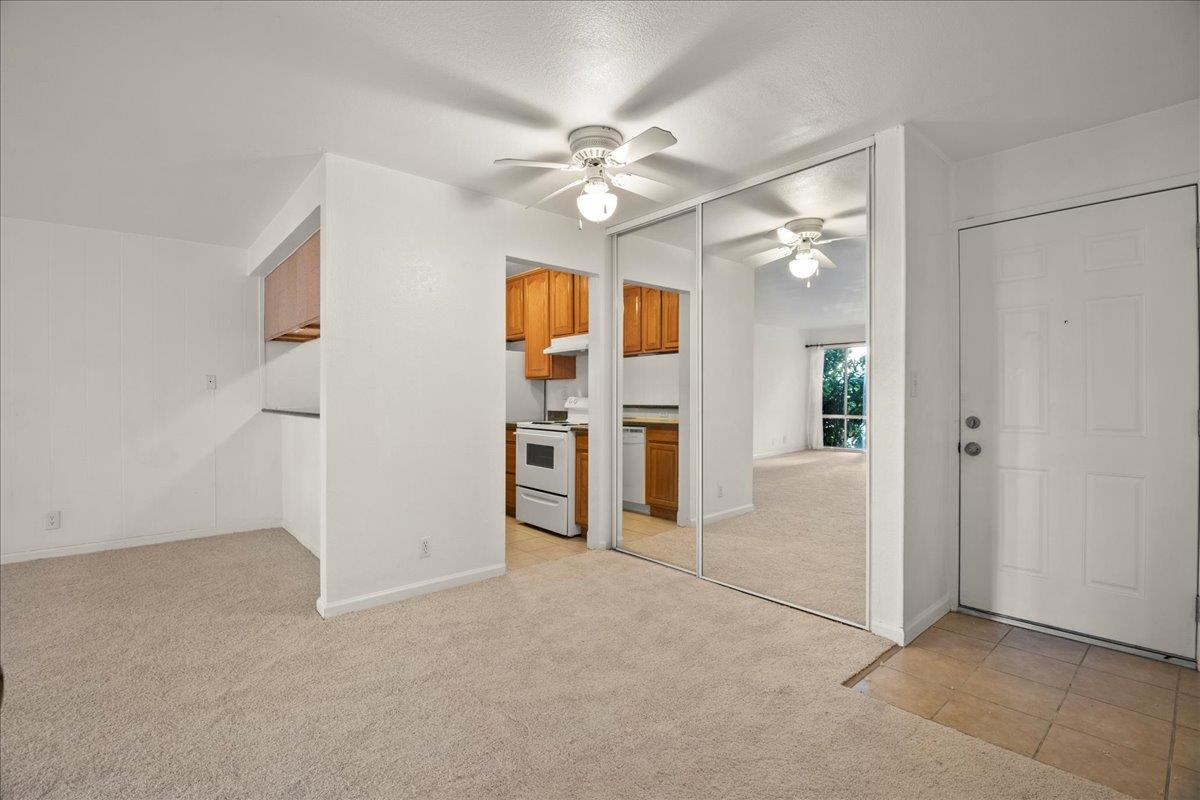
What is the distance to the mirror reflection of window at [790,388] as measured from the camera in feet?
9.90

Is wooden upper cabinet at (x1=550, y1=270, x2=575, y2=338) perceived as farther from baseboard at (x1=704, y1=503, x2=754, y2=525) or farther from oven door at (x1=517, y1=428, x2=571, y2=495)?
baseboard at (x1=704, y1=503, x2=754, y2=525)

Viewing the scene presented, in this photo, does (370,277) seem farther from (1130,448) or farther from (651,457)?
(1130,448)

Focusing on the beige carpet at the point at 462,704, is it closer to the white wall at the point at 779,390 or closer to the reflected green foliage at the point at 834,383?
the white wall at the point at 779,390

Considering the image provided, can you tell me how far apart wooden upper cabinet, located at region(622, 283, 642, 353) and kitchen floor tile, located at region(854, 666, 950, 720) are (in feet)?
9.69

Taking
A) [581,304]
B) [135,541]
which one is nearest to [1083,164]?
[581,304]

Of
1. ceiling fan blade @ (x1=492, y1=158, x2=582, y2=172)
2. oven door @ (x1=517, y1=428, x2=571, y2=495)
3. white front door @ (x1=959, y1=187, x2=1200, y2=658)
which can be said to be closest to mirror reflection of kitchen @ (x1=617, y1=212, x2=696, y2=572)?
oven door @ (x1=517, y1=428, x2=571, y2=495)

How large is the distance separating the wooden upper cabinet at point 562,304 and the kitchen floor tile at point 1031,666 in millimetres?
3852

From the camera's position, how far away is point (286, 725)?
1.98 meters

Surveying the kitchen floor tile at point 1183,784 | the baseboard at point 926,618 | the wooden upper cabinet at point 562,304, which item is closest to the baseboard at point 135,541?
the wooden upper cabinet at point 562,304

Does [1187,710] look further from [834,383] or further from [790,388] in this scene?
[790,388]

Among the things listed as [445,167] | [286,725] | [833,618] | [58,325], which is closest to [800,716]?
[833,618]

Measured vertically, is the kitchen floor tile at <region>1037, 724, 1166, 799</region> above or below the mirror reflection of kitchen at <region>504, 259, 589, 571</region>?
below

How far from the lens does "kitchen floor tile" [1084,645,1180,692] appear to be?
2.32 meters

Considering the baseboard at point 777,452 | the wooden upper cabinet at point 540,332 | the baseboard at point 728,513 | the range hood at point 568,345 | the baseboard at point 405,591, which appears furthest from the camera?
the wooden upper cabinet at point 540,332
